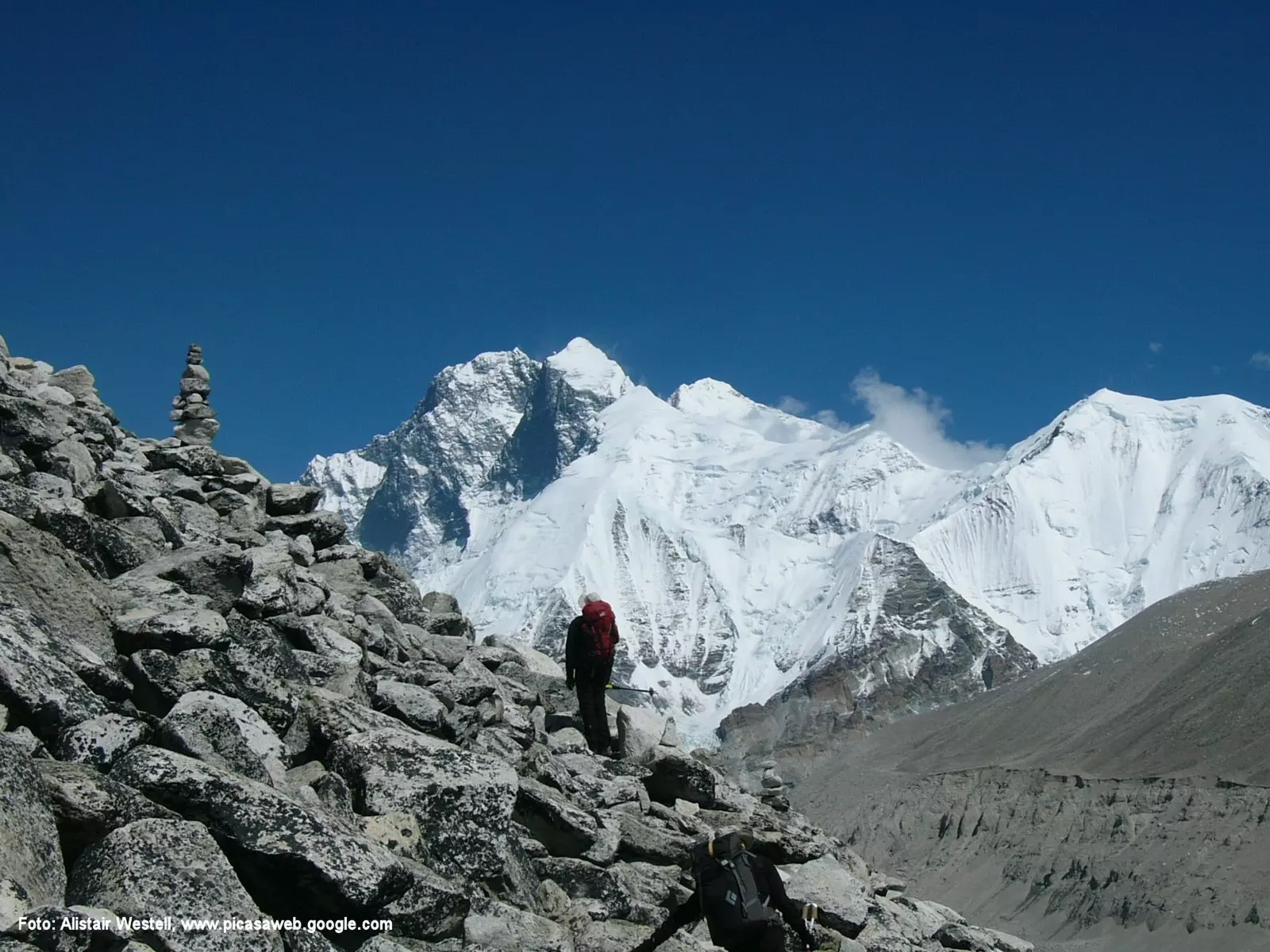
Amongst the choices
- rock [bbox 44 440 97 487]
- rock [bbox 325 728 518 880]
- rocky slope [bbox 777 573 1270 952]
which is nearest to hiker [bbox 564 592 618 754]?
rock [bbox 325 728 518 880]

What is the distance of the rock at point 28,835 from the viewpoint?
24.7 feet

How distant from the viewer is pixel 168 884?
8016 millimetres

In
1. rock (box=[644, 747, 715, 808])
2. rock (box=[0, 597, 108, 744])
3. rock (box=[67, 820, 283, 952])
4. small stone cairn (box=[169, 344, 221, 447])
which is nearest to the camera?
rock (box=[67, 820, 283, 952])

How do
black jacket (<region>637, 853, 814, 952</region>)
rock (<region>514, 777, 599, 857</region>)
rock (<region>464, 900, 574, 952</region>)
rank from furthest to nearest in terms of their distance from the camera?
rock (<region>514, 777, 599, 857</region>) < rock (<region>464, 900, 574, 952</region>) < black jacket (<region>637, 853, 814, 952</region>)

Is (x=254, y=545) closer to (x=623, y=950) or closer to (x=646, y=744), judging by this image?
(x=646, y=744)

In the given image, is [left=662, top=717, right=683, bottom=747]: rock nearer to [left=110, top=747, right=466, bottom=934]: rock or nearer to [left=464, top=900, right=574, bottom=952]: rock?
[left=464, top=900, right=574, bottom=952]: rock

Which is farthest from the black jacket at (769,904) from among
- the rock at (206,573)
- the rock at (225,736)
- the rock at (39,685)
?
the rock at (206,573)

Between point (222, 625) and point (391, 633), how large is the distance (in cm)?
417

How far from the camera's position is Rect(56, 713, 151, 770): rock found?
9062mm

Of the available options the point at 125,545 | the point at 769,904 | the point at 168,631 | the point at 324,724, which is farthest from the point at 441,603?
the point at 769,904

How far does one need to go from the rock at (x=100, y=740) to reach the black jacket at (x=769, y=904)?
12.7 feet

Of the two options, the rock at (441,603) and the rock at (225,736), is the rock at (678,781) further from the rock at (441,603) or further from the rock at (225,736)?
the rock at (225,736)

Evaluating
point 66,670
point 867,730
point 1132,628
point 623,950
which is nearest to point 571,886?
point 623,950

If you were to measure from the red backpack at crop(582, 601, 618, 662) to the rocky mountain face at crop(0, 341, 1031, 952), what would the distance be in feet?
3.80
